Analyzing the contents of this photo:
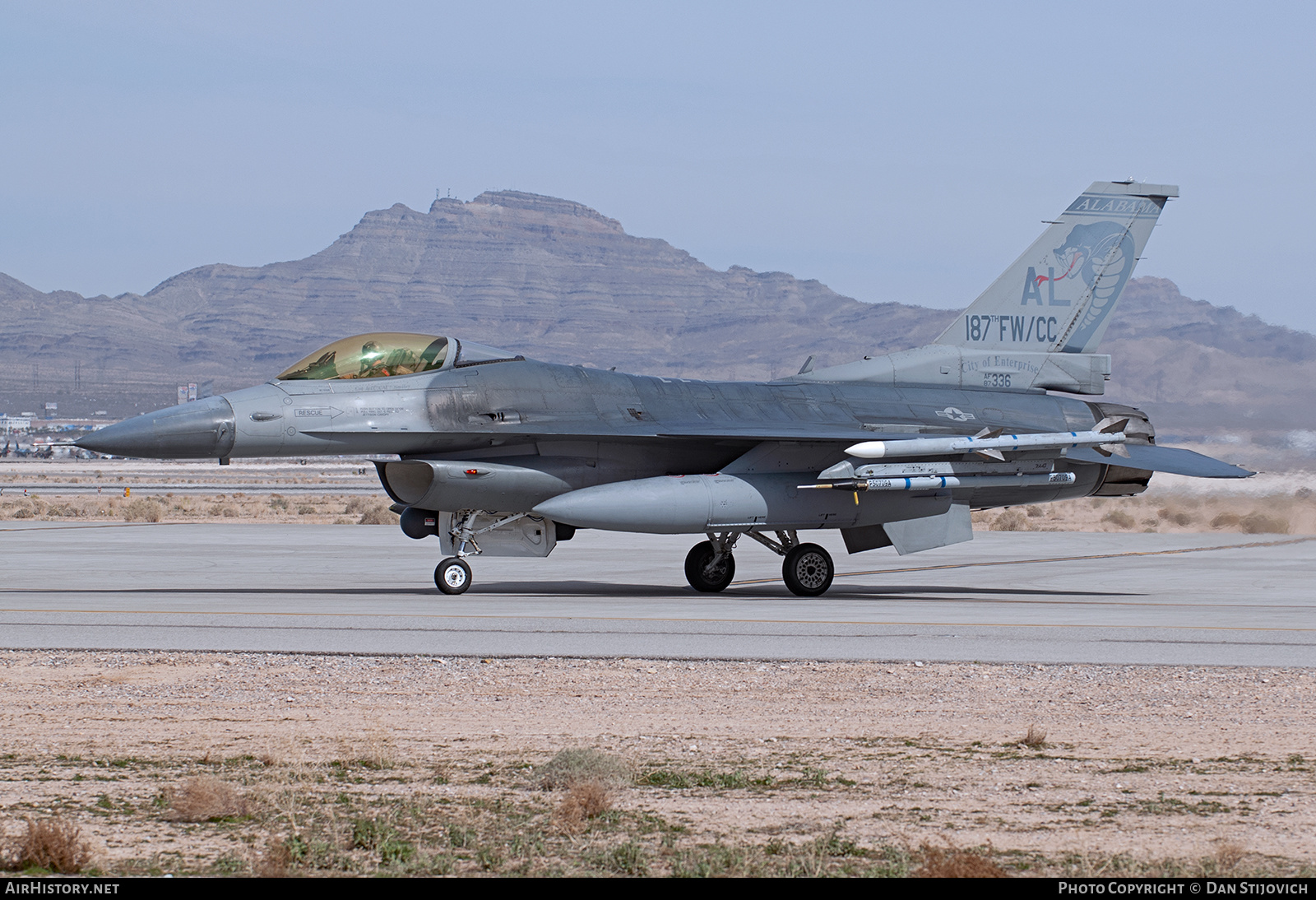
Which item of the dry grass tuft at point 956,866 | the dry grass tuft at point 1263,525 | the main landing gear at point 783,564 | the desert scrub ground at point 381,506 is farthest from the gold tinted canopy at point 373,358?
the dry grass tuft at point 1263,525

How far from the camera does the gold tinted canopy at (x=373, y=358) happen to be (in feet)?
51.5

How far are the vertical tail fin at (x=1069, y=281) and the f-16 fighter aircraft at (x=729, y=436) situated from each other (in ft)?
0.10

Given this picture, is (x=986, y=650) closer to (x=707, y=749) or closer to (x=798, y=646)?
(x=798, y=646)

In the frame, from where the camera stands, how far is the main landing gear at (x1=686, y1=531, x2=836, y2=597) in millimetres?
17234

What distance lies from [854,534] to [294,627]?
27.4 ft

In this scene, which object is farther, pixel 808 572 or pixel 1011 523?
pixel 1011 523

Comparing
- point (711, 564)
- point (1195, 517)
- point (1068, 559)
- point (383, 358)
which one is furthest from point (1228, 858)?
point (1195, 517)

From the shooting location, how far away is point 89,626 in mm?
12305

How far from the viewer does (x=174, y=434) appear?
14531mm

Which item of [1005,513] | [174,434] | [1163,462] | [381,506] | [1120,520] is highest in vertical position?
[1163,462]

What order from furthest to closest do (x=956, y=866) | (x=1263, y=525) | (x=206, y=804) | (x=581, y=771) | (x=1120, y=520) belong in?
(x=1120, y=520)
(x=1263, y=525)
(x=581, y=771)
(x=206, y=804)
(x=956, y=866)

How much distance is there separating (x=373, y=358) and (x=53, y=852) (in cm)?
1131

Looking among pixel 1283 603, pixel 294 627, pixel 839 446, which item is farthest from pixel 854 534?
pixel 294 627

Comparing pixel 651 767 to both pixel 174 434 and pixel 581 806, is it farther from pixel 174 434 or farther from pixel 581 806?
pixel 174 434
